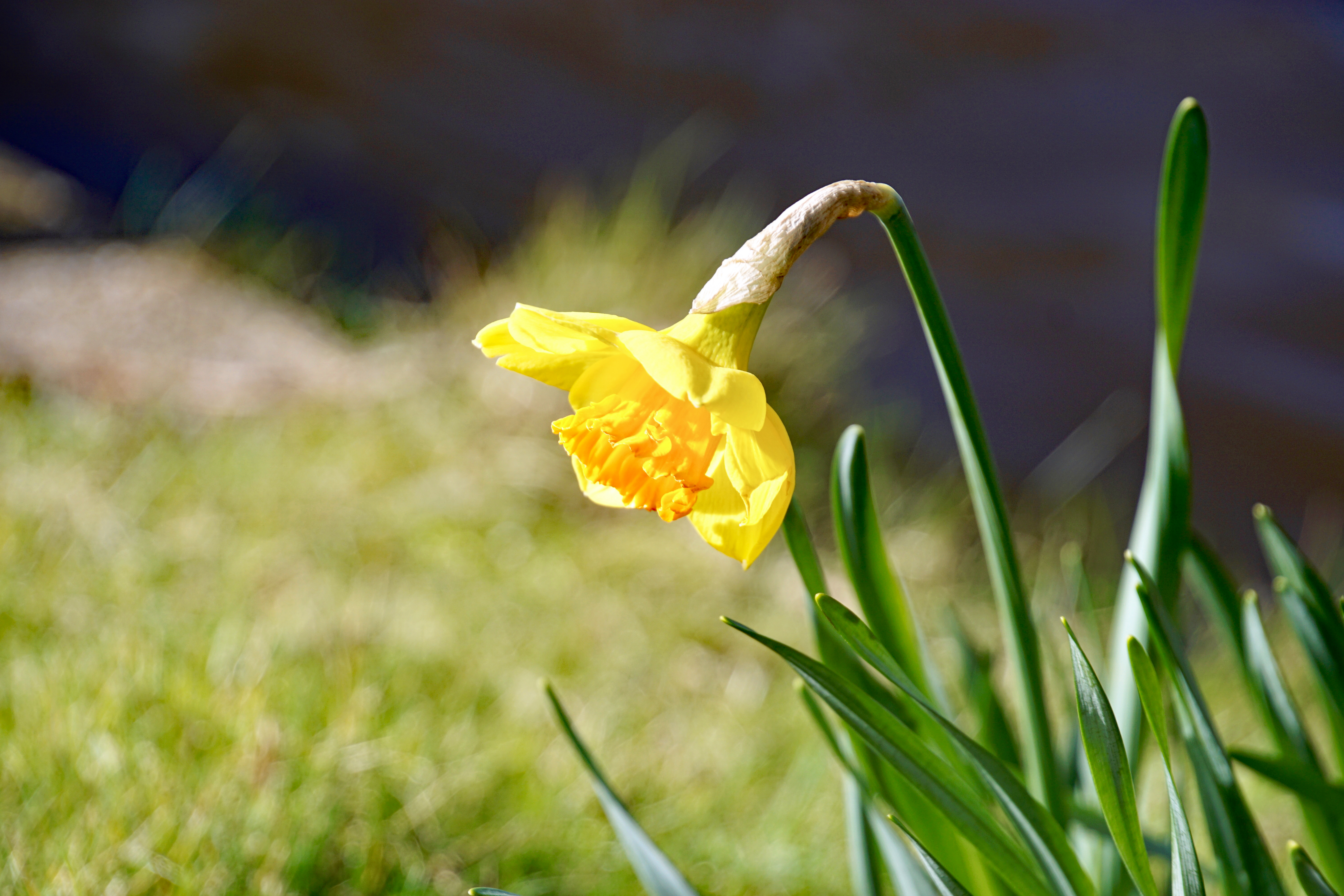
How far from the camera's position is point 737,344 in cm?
37

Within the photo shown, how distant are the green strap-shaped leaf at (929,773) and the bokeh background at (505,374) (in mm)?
340

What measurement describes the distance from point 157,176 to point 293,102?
47 centimetres

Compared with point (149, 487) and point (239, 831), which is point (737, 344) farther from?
point (149, 487)

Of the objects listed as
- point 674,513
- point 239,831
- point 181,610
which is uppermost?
point 674,513

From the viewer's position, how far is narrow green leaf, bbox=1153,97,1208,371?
0.46m

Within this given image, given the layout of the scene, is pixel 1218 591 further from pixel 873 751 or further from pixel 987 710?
pixel 873 751

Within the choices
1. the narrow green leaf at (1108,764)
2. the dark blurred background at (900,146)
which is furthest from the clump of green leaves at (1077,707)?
the dark blurred background at (900,146)

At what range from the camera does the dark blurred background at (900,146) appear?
2086mm

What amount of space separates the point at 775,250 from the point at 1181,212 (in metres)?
0.26

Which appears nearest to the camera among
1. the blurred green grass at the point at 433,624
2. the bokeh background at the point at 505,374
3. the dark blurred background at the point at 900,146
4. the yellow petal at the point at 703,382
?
Result: the yellow petal at the point at 703,382

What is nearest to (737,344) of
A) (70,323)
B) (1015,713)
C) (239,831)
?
(239,831)

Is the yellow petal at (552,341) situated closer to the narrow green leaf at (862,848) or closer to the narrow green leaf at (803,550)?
the narrow green leaf at (803,550)

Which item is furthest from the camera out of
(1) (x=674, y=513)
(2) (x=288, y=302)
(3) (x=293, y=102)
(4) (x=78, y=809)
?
(3) (x=293, y=102)

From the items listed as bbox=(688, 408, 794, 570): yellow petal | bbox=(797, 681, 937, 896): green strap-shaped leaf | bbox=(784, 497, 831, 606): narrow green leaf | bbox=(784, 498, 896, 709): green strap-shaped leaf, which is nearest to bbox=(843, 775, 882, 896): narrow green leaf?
bbox=(797, 681, 937, 896): green strap-shaped leaf
